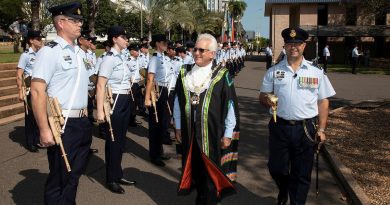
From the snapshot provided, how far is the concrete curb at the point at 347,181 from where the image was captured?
4796 mm

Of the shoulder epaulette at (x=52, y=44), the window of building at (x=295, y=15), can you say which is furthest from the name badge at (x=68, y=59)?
the window of building at (x=295, y=15)

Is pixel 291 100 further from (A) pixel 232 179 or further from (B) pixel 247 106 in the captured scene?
(B) pixel 247 106

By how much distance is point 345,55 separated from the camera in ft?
143

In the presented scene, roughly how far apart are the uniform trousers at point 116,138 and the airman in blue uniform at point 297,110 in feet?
6.34

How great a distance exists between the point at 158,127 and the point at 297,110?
299cm

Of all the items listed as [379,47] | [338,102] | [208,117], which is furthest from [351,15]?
[208,117]

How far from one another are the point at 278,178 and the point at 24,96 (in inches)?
188

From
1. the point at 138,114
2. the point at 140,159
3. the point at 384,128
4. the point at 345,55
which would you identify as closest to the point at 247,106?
the point at 138,114

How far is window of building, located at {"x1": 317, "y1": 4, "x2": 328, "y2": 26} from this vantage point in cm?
4703

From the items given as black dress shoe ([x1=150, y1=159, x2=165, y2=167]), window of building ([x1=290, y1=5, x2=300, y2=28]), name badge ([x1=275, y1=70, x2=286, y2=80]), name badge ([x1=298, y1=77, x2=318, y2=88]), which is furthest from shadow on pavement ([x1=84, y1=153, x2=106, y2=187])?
window of building ([x1=290, y1=5, x2=300, y2=28])

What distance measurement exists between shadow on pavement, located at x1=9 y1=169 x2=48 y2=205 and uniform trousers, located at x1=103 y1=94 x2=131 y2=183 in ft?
2.91

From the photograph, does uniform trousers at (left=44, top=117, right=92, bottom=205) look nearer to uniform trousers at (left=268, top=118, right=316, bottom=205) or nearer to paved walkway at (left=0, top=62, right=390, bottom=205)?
paved walkway at (left=0, top=62, right=390, bottom=205)

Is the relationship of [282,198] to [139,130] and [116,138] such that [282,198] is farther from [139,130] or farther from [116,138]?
[139,130]

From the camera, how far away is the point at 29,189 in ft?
17.7
